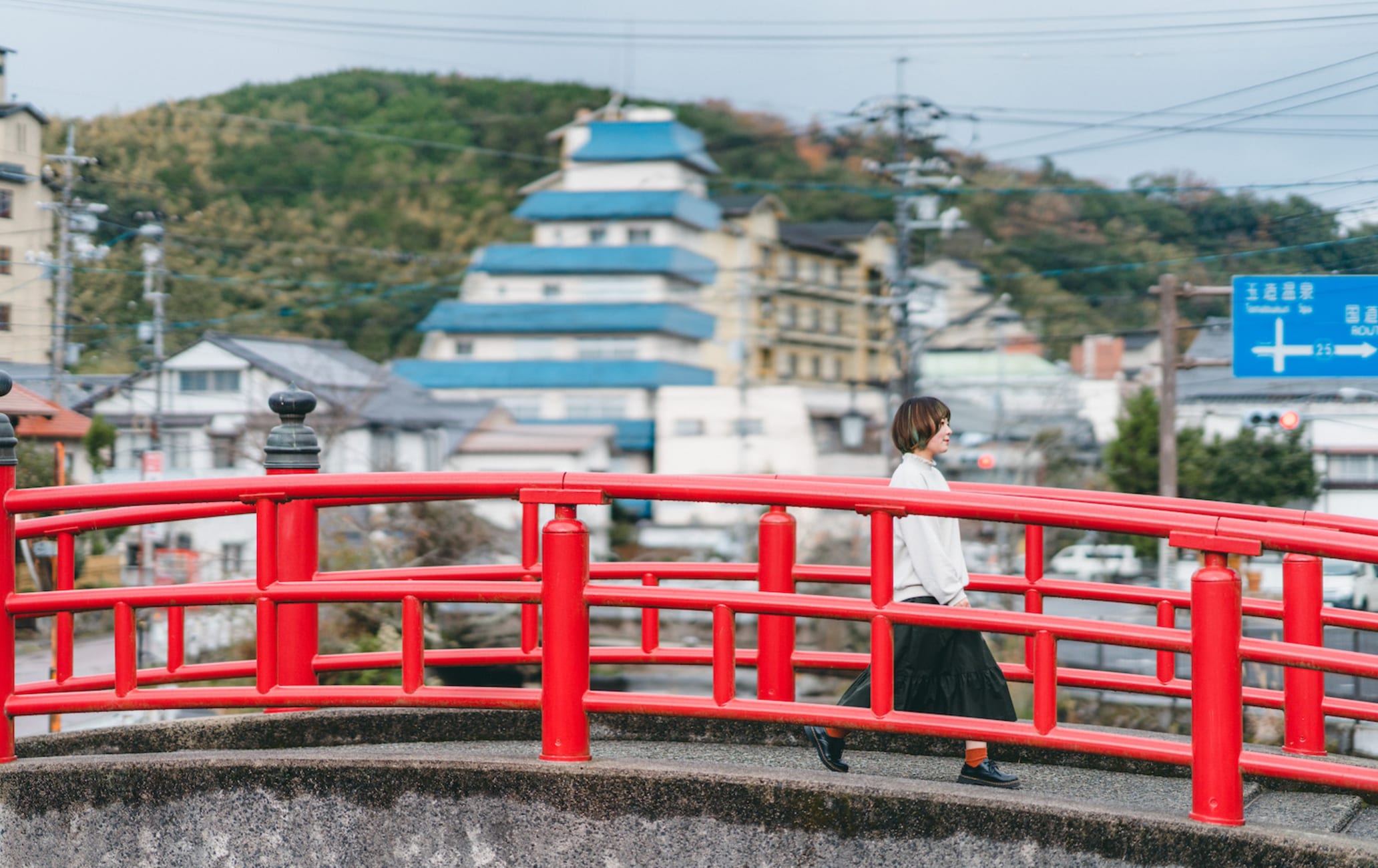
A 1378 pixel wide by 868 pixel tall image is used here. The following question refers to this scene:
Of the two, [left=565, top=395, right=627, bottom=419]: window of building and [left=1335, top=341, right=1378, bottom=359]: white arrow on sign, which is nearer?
[left=1335, top=341, right=1378, bottom=359]: white arrow on sign

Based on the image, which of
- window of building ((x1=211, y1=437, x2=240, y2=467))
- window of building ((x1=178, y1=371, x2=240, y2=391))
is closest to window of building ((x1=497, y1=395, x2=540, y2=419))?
window of building ((x1=178, y1=371, x2=240, y2=391))

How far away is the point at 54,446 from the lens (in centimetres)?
923

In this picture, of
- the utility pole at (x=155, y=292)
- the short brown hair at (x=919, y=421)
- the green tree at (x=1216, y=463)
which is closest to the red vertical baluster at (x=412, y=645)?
the short brown hair at (x=919, y=421)

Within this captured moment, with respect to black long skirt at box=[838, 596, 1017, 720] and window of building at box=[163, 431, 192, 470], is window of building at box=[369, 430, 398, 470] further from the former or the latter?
black long skirt at box=[838, 596, 1017, 720]

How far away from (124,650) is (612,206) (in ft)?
143

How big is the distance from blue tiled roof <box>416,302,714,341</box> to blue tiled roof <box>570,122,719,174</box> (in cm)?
587

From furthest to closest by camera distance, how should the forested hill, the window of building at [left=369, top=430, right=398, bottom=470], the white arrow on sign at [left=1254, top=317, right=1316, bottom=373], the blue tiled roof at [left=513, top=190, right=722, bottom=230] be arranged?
the blue tiled roof at [left=513, top=190, right=722, bottom=230]
the window of building at [left=369, top=430, right=398, bottom=470]
the forested hill
the white arrow on sign at [left=1254, top=317, right=1316, bottom=373]

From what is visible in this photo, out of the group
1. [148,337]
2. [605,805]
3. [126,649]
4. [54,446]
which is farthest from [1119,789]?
[148,337]

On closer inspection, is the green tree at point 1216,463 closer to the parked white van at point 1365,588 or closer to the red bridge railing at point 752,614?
the parked white van at point 1365,588

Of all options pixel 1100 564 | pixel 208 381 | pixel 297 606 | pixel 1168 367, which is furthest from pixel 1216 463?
pixel 297 606

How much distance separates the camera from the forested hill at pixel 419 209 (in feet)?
66.9

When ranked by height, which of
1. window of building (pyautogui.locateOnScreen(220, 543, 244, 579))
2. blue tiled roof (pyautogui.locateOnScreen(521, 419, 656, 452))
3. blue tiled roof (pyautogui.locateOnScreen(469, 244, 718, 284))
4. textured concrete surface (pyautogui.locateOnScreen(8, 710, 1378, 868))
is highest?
blue tiled roof (pyautogui.locateOnScreen(469, 244, 718, 284))

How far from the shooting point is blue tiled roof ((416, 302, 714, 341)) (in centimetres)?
4391

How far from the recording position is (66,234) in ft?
40.6
